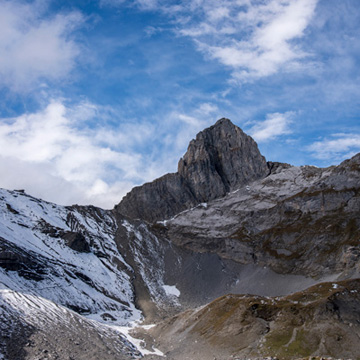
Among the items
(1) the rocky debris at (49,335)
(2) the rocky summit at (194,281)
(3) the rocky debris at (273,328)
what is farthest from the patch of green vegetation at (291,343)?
(1) the rocky debris at (49,335)

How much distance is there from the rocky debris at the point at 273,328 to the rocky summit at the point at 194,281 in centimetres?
29

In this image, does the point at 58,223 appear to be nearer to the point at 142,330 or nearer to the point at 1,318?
the point at 142,330

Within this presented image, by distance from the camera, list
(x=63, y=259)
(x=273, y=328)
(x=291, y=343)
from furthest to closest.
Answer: (x=63, y=259)
(x=273, y=328)
(x=291, y=343)

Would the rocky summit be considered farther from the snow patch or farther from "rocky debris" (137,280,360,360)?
the snow patch

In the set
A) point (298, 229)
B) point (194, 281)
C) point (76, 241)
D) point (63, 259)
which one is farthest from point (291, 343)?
point (76, 241)

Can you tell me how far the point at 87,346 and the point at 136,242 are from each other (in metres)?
103

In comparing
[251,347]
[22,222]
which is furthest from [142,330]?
[22,222]

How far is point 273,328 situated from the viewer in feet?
297

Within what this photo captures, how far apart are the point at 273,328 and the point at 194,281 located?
75910 mm

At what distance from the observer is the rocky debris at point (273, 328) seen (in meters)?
81.9

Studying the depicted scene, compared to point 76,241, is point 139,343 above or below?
below

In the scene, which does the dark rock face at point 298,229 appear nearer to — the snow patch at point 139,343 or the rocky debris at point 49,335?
the snow patch at point 139,343

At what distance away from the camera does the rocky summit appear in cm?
8706

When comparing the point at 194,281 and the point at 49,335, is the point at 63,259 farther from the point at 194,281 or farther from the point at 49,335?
the point at 49,335
